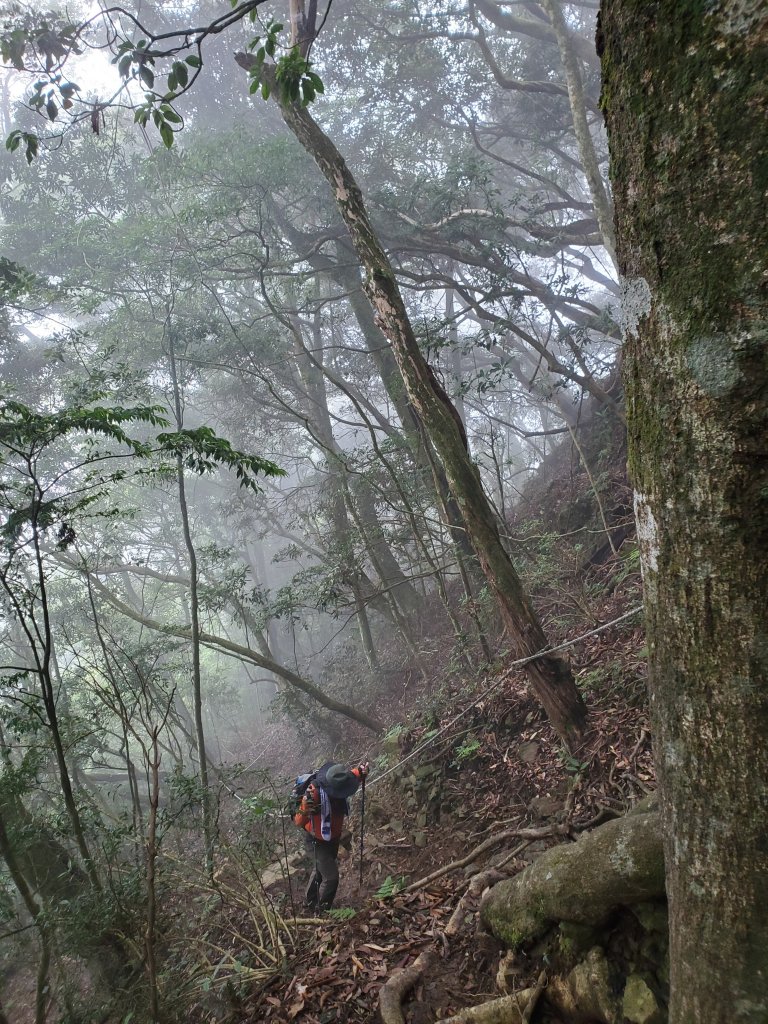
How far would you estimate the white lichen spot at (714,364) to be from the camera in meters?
1.26

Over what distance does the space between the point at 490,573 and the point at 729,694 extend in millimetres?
3460

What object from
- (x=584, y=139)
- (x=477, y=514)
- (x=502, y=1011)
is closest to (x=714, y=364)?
(x=502, y=1011)

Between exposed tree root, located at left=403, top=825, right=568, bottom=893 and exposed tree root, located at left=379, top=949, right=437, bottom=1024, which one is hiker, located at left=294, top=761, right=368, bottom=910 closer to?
exposed tree root, located at left=403, top=825, right=568, bottom=893

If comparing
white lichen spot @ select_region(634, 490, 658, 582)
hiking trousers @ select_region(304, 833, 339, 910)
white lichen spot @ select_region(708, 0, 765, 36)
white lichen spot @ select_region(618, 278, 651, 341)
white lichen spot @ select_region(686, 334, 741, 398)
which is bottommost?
hiking trousers @ select_region(304, 833, 339, 910)

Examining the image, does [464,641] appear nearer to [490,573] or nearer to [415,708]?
[415,708]

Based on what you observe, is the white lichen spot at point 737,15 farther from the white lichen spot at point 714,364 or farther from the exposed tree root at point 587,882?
the exposed tree root at point 587,882

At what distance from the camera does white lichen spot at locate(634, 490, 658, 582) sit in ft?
5.09

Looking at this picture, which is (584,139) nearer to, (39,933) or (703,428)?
(703,428)

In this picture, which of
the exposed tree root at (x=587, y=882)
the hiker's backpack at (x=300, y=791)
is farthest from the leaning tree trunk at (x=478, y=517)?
the hiker's backpack at (x=300, y=791)

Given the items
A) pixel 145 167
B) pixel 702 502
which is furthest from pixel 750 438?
pixel 145 167

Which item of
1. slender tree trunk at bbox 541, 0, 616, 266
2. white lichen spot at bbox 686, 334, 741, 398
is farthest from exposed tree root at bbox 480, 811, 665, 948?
slender tree trunk at bbox 541, 0, 616, 266

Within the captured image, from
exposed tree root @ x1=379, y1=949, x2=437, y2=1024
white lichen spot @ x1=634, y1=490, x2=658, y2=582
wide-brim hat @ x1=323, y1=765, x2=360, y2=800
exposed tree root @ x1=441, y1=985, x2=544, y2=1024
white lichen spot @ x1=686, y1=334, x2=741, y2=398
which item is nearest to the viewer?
white lichen spot @ x1=686, y1=334, x2=741, y2=398

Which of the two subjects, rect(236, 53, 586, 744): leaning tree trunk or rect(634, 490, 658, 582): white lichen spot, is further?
rect(236, 53, 586, 744): leaning tree trunk

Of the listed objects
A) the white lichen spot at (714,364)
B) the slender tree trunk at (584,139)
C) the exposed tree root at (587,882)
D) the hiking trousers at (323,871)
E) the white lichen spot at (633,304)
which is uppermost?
the slender tree trunk at (584,139)
